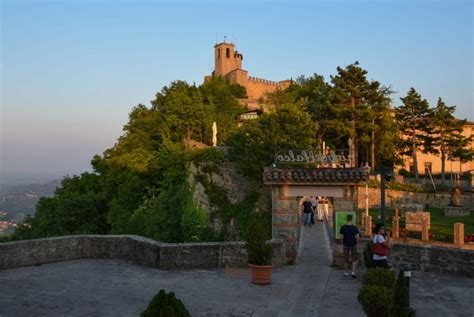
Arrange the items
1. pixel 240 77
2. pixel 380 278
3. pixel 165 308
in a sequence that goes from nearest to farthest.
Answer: pixel 165 308 < pixel 380 278 < pixel 240 77

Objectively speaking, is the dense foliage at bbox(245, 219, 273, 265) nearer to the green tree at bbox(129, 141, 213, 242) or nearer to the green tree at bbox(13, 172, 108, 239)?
the green tree at bbox(129, 141, 213, 242)

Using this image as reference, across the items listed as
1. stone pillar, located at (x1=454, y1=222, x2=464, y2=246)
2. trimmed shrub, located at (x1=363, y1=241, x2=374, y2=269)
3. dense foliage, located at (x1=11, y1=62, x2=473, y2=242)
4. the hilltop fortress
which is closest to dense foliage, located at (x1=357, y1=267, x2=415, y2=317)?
trimmed shrub, located at (x1=363, y1=241, x2=374, y2=269)

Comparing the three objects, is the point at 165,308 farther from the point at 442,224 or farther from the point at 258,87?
the point at 258,87

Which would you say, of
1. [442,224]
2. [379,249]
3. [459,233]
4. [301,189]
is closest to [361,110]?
[442,224]

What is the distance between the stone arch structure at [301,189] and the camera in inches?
628

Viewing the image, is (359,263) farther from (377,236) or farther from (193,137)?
(193,137)

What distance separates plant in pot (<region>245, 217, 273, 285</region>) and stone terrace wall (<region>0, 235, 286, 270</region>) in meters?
1.91

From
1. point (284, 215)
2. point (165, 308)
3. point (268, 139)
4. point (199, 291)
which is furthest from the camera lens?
point (268, 139)

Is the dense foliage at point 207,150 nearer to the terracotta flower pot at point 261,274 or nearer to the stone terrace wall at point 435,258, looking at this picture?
the stone terrace wall at point 435,258

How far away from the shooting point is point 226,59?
10312cm

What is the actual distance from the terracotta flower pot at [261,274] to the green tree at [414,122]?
49593 mm

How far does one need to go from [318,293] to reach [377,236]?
2.24 m

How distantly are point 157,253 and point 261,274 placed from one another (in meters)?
3.76

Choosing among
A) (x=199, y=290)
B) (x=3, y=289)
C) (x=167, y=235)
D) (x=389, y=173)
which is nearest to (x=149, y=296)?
(x=199, y=290)
